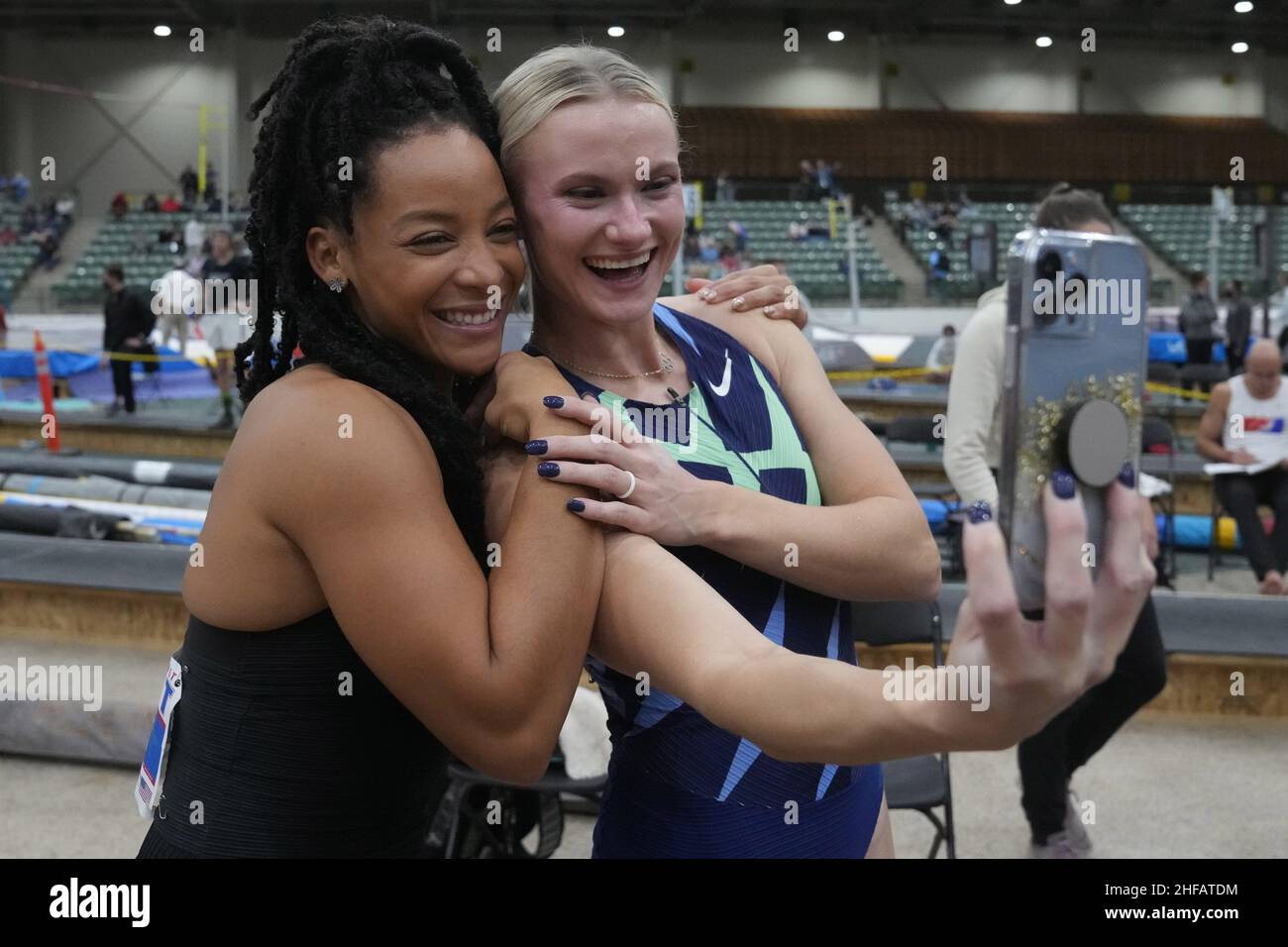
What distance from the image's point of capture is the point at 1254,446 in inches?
229

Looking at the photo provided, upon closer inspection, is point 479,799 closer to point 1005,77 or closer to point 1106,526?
point 1106,526

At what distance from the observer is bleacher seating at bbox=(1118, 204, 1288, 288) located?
66.7ft

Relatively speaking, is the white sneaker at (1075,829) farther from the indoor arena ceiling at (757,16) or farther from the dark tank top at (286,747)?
the indoor arena ceiling at (757,16)

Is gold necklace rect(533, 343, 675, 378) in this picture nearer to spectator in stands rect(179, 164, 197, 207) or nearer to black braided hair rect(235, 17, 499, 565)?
black braided hair rect(235, 17, 499, 565)

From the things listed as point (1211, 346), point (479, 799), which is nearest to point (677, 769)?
point (479, 799)

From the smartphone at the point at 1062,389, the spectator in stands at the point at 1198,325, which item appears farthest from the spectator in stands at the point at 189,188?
the smartphone at the point at 1062,389

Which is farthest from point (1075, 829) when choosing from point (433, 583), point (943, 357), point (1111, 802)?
point (943, 357)

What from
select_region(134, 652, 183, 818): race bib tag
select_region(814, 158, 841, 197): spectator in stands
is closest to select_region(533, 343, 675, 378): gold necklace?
select_region(134, 652, 183, 818): race bib tag

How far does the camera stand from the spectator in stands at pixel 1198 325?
12.1 metres

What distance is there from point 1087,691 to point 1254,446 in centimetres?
334

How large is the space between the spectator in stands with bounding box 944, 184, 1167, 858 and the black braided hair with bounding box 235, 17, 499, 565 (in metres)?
1.92

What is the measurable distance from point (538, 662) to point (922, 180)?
79.4 ft

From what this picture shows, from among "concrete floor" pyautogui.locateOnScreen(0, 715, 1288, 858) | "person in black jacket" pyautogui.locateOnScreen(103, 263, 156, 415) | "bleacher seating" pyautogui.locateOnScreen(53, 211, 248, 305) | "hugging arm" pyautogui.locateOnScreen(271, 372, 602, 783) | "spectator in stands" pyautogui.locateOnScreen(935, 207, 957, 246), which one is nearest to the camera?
"hugging arm" pyautogui.locateOnScreen(271, 372, 602, 783)
